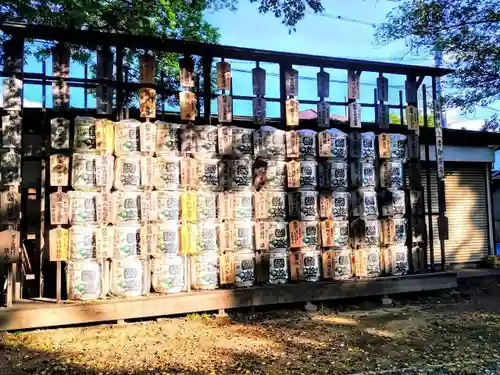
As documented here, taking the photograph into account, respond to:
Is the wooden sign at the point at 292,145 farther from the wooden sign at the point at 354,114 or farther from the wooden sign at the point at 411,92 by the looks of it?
the wooden sign at the point at 411,92

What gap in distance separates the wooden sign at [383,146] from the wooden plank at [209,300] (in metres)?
2.51

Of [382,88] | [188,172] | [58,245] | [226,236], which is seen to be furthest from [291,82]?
[58,245]

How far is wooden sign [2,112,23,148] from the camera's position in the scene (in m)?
7.11

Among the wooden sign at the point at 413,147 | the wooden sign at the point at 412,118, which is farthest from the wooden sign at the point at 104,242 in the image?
the wooden sign at the point at 412,118

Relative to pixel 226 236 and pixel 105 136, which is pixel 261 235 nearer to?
pixel 226 236

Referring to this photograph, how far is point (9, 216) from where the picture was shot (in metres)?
7.06

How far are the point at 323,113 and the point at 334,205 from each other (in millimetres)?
1844

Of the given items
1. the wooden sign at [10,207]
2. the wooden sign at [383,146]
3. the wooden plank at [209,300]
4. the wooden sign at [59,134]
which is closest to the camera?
the wooden plank at [209,300]

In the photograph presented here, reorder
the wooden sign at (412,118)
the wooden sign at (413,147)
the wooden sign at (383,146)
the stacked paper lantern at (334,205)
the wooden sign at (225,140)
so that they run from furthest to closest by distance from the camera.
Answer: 1. the wooden sign at (412,118)
2. the wooden sign at (413,147)
3. the wooden sign at (383,146)
4. the stacked paper lantern at (334,205)
5. the wooden sign at (225,140)

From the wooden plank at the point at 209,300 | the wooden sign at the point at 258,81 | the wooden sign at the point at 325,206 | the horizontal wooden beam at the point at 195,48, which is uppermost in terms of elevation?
the horizontal wooden beam at the point at 195,48

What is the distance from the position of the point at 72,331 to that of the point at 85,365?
58.3 inches

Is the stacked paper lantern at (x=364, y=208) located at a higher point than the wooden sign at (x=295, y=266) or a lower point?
higher

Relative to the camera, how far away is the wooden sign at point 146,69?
8.02 metres

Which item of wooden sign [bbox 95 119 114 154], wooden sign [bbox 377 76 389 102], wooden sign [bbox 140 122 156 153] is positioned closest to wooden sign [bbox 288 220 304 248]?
wooden sign [bbox 140 122 156 153]
